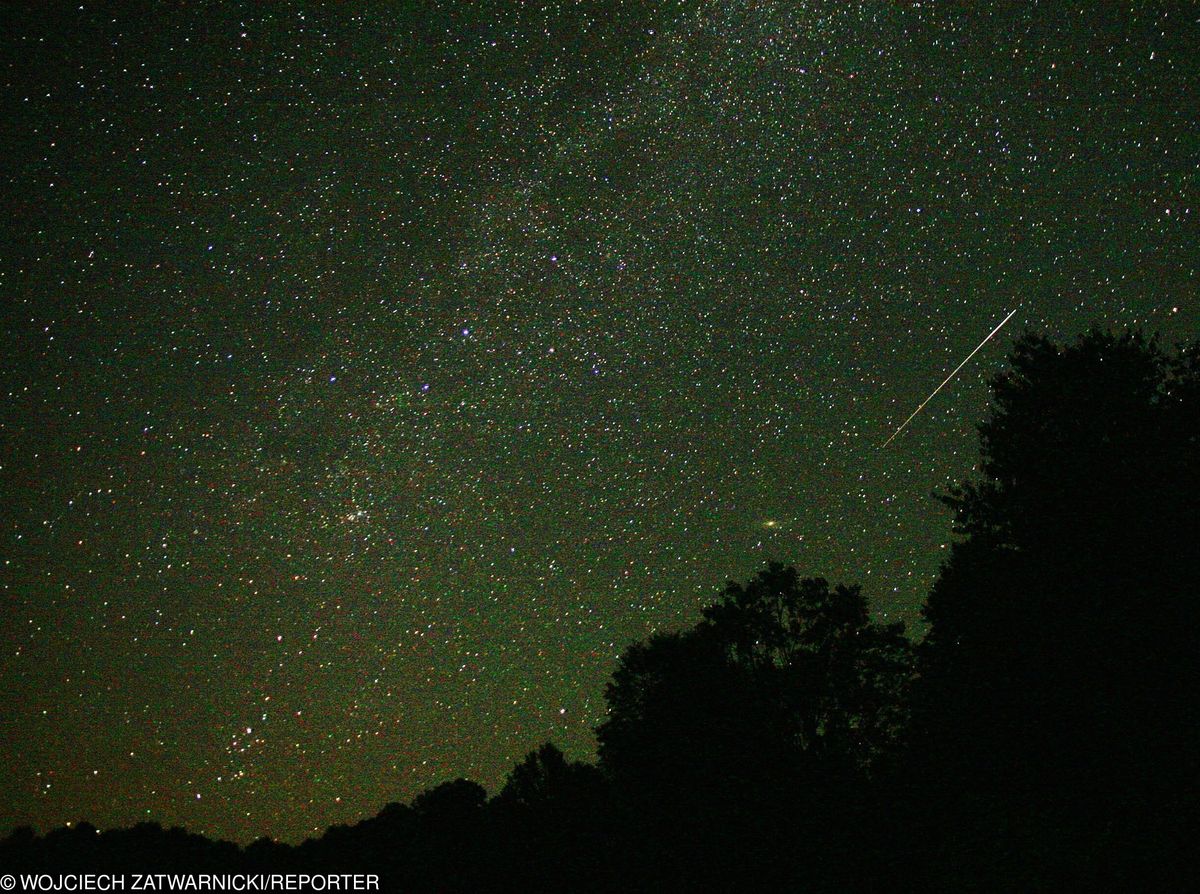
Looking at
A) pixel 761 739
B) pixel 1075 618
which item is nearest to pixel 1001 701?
pixel 1075 618

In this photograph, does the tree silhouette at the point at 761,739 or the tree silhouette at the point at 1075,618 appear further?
the tree silhouette at the point at 761,739

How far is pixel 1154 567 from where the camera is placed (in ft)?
28.8

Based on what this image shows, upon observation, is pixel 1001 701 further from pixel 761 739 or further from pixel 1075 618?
pixel 761 739

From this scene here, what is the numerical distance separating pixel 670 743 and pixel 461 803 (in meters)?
25.0

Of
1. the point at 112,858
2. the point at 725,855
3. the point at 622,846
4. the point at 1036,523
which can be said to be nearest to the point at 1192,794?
the point at 1036,523

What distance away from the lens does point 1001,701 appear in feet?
31.6

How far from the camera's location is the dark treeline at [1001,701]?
8531 mm

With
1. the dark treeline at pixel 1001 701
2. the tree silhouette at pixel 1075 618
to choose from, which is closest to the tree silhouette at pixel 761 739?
the dark treeline at pixel 1001 701

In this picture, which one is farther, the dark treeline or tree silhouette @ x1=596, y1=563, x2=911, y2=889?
tree silhouette @ x1=596, y1=563, x2=911, y2=889

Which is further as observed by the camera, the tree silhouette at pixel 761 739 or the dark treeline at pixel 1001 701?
the tree silhouette at pixel 761 739

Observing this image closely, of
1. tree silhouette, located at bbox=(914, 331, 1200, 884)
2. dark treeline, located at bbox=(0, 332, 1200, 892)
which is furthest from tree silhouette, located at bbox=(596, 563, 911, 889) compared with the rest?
tree silhouette, located at bbox=(914, 331, 1200, 884)

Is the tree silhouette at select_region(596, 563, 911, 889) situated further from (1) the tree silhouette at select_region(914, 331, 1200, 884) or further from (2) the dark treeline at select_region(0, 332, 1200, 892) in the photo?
(1) the tree silhouette at select_region(914, 331, 1200, 884)

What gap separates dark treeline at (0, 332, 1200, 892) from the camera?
853cm

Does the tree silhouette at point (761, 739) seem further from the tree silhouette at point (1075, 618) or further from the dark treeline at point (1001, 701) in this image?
the tree silhouette at point (1075, 618)
